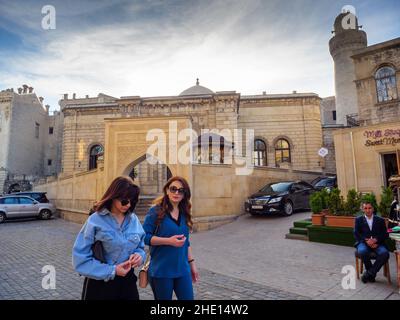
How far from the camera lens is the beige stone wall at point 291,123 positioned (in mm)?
25750

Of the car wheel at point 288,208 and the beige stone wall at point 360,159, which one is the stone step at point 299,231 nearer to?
the car wheel at point 288,208

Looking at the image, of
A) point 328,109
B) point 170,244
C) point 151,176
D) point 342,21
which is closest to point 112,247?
point 170,244

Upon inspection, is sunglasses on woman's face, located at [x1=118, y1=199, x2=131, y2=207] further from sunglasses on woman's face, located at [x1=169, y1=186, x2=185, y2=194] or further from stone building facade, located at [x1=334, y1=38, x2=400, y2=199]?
stone building facade, located at [x1=334, y1=38, x2=400, y2=199]

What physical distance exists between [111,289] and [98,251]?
0.33 meters

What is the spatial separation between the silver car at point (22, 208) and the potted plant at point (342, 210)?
16906 mm

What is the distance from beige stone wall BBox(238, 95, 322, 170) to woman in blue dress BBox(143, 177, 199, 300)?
2439 centimetres

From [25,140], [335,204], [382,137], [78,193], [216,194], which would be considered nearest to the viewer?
[335,204]

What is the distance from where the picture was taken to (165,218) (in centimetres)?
293

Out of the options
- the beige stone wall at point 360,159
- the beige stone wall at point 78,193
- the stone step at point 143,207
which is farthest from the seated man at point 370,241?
the beige stone wall at point 78,193

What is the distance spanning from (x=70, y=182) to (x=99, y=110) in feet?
40.9

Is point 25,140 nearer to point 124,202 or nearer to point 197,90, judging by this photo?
point 197,90

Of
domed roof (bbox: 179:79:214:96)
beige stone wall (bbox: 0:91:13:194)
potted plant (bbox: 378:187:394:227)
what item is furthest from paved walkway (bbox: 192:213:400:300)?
beige stone wall (bbox: 0:91:13:194)

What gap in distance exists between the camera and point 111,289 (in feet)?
7.34
